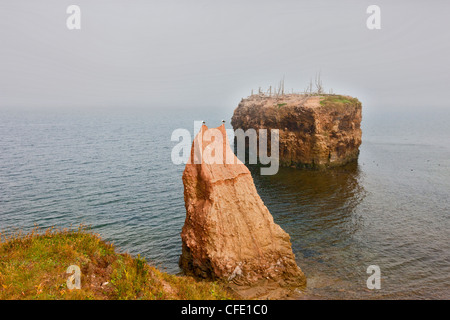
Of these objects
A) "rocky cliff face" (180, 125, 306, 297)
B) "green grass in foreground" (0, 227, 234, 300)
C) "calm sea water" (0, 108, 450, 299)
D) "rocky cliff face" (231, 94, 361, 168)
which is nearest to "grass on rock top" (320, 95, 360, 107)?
"rocky cliff face" (231, 94, 361, 168)

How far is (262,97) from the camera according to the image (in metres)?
71.7

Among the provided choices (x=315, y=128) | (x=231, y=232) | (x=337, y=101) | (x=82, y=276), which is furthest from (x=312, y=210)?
(x=337, y=101)

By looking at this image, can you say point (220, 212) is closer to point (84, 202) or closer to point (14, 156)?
point (84, 202)

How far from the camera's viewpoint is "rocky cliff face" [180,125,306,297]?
61.5 feet

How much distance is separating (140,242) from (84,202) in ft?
44.7

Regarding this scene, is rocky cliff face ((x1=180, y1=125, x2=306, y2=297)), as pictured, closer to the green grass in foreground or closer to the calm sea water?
the green grass in foreground

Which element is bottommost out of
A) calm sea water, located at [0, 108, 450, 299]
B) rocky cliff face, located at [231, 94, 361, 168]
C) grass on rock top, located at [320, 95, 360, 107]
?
calm sea water, located at [0, 108, 450, 299]

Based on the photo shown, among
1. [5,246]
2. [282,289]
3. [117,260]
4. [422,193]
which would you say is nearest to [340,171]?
[422,193]

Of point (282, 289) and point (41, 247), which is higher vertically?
point (41, 247)

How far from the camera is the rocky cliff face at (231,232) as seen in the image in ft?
61.5

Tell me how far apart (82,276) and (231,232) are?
8.58 metres

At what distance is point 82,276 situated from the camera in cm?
1552

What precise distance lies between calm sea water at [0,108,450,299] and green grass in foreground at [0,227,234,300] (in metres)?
5.79

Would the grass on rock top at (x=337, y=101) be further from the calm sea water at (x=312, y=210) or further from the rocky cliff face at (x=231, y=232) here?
the rocky cliff face at (x=231, y=232)
